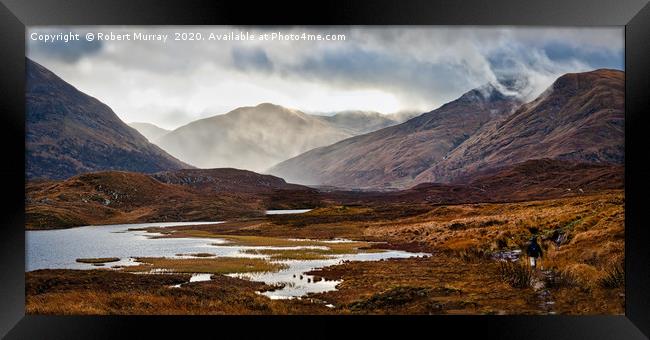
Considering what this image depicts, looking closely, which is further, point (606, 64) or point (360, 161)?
point (360, 161)

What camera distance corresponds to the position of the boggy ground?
542 inches

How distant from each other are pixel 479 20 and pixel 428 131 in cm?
514

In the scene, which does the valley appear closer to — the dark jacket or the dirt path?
the dirt path

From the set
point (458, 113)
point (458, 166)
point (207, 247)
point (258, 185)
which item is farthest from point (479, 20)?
point (207, 247)

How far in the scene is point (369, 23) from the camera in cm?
1291

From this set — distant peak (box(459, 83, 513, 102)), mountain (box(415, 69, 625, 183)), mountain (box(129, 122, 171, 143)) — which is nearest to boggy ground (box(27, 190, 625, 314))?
mountain (box(415, 69, 625, 183))

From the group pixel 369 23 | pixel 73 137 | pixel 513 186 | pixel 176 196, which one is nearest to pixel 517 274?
pixel 513 186

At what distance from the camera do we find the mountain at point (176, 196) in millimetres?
16562

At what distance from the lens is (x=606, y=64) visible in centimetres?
1448

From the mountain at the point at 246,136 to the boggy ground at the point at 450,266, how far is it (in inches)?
91.2

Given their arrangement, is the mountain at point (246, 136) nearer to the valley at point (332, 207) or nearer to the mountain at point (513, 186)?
the valley at point (332, 207)

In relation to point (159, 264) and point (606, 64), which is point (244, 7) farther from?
point (606, 64)

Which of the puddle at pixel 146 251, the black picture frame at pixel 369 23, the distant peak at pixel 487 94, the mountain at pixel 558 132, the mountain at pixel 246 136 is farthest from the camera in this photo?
the mountain at pixel 246 136

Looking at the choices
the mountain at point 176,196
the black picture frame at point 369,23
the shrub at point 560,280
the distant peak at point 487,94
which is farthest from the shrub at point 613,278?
the mountain at point 176,196
